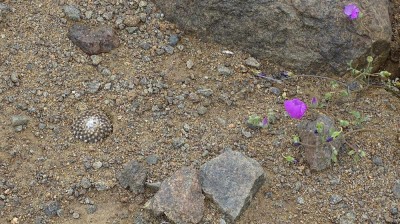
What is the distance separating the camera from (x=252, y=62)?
366cm

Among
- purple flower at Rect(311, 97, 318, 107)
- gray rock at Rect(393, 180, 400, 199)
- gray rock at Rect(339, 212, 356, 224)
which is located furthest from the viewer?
purple flower at Rect(311, 97, 318, 107)

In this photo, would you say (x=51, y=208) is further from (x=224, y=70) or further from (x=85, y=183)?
(x=224, y=70)

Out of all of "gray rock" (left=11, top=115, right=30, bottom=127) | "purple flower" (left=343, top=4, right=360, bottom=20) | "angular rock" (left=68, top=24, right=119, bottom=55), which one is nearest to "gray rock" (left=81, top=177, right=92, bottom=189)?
"gray rock" (left=11, top=115, right=30, bottom=127)

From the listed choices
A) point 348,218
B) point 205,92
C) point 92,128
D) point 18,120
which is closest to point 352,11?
point 205,92

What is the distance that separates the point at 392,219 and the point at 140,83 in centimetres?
158

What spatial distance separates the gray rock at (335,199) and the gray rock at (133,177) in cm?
98

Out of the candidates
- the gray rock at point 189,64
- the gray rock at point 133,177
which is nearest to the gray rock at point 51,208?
the gray rock at point 133,177

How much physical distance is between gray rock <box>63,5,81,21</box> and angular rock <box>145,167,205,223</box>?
128cm

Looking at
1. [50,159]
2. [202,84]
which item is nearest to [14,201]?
[50,159]

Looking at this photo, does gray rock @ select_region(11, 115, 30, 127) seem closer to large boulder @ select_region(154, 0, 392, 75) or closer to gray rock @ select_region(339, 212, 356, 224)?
large boulder @ select_region(154, 0, 392, 75)

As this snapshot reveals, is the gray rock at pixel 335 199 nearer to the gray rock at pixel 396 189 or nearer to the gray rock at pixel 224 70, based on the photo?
the gray rock at pixel 396 189

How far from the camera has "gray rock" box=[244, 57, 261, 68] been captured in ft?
12.0

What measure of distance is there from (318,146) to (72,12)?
5.63ft

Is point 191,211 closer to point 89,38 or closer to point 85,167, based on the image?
point 85,167
